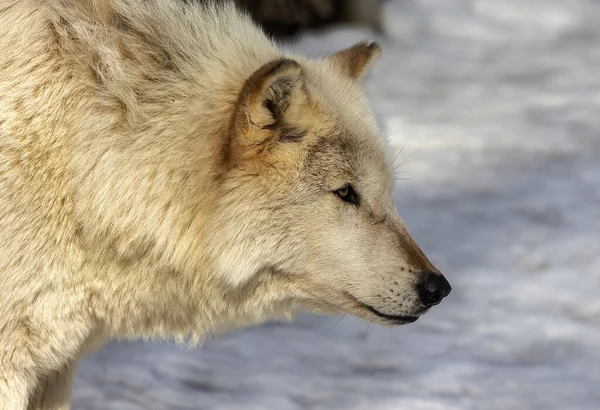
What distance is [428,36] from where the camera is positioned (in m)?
10.1

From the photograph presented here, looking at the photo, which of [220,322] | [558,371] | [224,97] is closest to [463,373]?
[558,371]

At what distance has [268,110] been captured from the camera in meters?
3.07

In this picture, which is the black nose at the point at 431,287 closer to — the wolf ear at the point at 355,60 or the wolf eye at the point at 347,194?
the wolf eye at the point at 347,194

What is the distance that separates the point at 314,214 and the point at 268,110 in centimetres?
40

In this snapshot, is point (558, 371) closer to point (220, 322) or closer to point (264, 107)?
point (220, 322)

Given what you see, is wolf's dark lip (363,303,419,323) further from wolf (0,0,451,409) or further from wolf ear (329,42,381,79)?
wolf ear (329,42,381,79)

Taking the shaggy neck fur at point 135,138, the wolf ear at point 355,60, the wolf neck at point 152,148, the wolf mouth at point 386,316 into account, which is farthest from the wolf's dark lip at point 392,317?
the wolf ear at point 355,60

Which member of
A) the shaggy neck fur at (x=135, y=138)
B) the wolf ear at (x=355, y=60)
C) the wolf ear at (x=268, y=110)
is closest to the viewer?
the wolf ear at (x=268, y=110)

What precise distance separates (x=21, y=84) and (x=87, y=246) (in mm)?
591

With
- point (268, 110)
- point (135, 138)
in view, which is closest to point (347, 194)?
point (268, 110)

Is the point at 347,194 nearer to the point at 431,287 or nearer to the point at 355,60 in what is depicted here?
the point at 431,287

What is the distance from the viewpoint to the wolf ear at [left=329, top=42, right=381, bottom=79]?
12.0 ft

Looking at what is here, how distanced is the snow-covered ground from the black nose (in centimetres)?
143

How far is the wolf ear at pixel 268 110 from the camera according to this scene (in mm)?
2993
